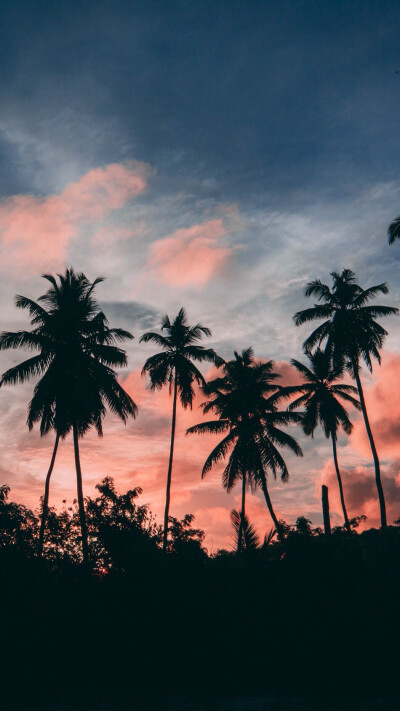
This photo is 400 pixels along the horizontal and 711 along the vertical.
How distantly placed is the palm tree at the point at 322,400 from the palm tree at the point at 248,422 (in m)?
3.04

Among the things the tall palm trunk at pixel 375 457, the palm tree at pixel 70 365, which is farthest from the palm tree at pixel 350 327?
the palm tree at pixel 70 365

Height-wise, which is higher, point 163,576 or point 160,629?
point 163,576

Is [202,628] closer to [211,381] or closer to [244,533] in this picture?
[244,533]

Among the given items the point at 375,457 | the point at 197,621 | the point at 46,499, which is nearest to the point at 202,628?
the point at 197,621

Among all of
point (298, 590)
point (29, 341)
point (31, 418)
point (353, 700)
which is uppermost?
point (29, 341)

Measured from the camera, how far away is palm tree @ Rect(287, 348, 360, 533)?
3491 cm

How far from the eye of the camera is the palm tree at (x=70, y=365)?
23.1m

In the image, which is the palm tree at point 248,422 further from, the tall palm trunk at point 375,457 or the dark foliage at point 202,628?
the dark foliage at point 202,628

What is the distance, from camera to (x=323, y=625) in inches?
444

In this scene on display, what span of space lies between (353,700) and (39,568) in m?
8.08

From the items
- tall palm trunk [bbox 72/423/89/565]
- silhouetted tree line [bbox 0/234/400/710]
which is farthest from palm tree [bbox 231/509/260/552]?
tall palm trunk [bbox 72/423/89/565]

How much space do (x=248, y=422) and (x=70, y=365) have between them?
1283 cm

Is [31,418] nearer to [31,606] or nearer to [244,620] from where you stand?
[31,606]

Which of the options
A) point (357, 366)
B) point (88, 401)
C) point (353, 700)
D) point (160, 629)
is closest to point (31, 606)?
point (160, 629)
